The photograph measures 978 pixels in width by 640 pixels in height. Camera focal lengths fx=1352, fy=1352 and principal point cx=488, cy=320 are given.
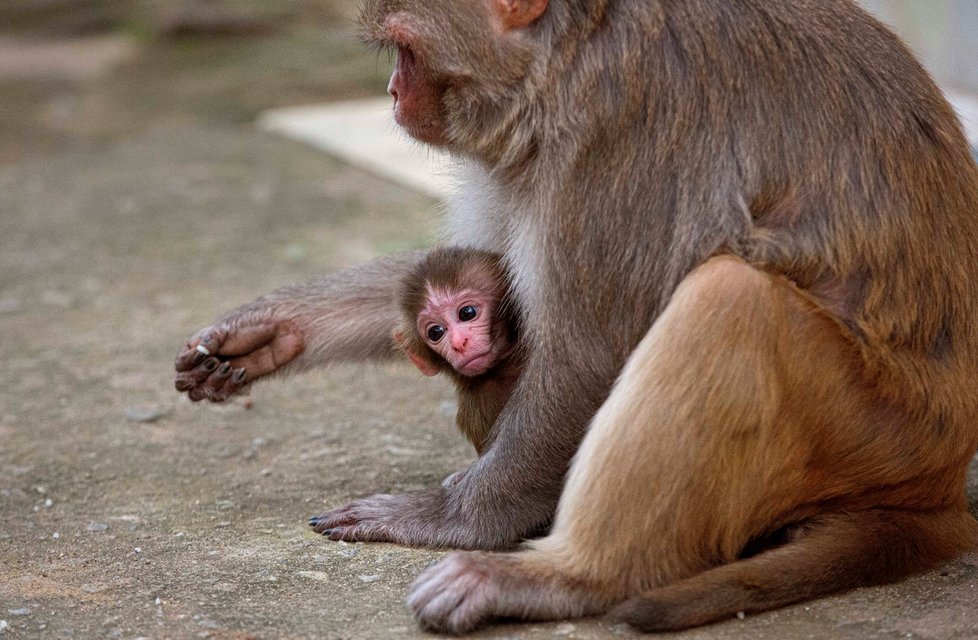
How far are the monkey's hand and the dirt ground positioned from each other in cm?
43

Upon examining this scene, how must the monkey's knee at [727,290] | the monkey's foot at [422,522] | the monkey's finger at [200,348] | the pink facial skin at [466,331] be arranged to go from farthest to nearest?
the monkey's finger at [200,348]
the pink facial skin at [466,331]
the monkey's foot at [422,522]
the monkey's knee at [727,290]

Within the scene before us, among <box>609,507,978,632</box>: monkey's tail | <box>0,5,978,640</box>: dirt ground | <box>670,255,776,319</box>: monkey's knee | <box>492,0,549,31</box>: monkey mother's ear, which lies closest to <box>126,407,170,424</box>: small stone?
<box>0,5,978,640</box>: dirt ground

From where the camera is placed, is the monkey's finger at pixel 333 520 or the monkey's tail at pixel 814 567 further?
the monkey's finger at pixel 333 520

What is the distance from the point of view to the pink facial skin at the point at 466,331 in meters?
4.91

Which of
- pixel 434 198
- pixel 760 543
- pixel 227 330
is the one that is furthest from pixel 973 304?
pixel 434 198

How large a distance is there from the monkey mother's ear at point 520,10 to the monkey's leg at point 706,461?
1016 millimetres

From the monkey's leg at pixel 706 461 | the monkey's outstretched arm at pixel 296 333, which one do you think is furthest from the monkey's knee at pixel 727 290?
the monkey's outstretched arm at pixel 296 333

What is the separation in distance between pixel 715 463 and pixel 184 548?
1.98m

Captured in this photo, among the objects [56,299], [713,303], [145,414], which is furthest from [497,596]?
[56,299]

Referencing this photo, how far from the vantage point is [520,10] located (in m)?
4.29

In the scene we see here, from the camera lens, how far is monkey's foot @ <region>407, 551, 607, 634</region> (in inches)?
157

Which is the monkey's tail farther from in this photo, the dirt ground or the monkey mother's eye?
the monkey mother's eye

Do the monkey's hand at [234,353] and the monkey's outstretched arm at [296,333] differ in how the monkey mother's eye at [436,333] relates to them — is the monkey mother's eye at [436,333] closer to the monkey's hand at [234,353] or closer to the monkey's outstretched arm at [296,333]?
the monkey's outstretched arm at [296,333]

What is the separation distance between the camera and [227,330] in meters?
5.32
